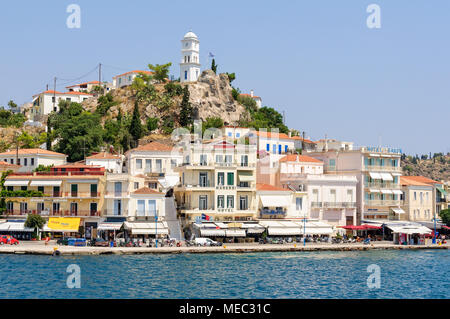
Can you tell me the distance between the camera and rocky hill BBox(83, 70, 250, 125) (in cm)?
9512

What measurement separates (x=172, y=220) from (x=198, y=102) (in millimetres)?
41743

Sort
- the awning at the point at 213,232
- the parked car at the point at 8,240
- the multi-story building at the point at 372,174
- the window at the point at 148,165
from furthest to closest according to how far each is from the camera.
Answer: the multi-story building at the point at 372,174 → the window at the point at 148,165 → the awning at the point at 213,232 → the parked car at the point at 8,240

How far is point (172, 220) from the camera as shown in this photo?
189 ft

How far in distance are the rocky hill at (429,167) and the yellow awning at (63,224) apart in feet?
423

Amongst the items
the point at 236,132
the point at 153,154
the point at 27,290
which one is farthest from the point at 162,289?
the point at 236,132

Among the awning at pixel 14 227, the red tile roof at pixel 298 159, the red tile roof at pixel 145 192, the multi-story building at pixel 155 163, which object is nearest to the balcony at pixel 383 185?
the red tile roof at pixel 298 159

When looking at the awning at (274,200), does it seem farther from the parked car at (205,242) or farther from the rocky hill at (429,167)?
the rocky hill at (429,167)

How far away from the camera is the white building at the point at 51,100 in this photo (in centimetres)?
10422

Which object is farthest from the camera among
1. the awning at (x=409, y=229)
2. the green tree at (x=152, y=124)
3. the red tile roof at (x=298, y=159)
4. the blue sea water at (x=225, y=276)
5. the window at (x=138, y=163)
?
the green tree at (x=152, y=124)

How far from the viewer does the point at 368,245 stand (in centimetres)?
5675

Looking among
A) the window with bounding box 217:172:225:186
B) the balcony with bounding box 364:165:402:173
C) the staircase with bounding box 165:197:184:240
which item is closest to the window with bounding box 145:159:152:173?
the staircase with bounding box 165:197:184:240

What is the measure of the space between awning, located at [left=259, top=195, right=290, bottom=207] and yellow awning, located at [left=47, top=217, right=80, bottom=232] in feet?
59.8

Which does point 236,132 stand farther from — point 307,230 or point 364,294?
point 364,294

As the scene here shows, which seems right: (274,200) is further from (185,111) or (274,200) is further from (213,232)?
(185,111)
